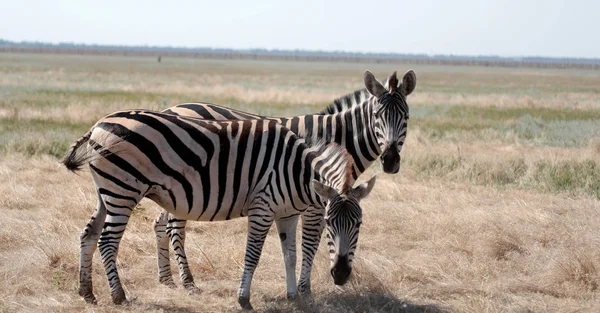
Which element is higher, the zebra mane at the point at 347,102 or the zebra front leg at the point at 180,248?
the zebra mane at the point at 347,102

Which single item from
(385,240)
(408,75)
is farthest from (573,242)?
(408,75)

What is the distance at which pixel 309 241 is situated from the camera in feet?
24.8

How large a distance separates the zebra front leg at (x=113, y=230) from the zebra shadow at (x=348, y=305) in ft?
4.66

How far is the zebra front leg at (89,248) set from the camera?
22.6ft

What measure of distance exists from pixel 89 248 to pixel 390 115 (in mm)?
3316

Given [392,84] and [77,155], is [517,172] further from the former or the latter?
[77,155]

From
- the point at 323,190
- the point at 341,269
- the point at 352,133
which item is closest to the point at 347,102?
the point at 352,133

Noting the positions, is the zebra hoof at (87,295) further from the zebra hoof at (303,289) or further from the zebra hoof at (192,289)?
the zebra hoof at (303,289)

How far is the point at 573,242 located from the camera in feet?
29.4

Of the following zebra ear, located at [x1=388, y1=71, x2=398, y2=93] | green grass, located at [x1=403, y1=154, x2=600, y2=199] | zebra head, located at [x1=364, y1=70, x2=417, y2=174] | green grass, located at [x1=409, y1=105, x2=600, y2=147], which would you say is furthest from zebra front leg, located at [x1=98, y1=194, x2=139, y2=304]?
green grass, located at [x1=409, y1=105, x2=600, y2=147]

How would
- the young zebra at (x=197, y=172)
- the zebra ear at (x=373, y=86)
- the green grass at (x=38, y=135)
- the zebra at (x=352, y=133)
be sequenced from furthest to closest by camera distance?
the green grass at (x=38, y=135), the zebra ear at (x=373, y=86), the zebra at (x=352, y=133), the young zebra at (x=197, y=172)

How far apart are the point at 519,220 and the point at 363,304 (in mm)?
3876

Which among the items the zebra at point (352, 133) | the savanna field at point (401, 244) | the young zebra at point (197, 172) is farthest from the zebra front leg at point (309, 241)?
the young zebra at point (197, 172)

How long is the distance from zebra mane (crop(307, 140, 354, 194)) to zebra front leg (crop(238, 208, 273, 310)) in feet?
2.26
